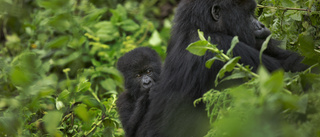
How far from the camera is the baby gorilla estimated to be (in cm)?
298

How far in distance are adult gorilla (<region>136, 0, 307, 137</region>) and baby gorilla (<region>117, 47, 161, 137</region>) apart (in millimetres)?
439

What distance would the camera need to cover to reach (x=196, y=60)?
2.23m

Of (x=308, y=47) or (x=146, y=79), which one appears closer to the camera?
(x=308, y=47)

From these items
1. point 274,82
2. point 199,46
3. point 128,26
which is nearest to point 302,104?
point 274,82

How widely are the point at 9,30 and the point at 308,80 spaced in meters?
4.40

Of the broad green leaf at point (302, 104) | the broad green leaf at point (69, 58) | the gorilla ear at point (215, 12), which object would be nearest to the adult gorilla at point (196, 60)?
the gorilla ear at point (215, 12)

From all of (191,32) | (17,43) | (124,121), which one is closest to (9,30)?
(17,43)

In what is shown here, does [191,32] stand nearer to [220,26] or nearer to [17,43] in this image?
[220,26]

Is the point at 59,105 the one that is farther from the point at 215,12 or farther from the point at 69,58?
the point at 69,58

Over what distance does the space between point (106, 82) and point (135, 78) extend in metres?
0.79

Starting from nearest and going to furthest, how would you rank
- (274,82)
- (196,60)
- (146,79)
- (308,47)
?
(274,82) < (308,47) < (196,60) < (146,79)

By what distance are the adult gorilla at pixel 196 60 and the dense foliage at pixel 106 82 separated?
0.58 feet

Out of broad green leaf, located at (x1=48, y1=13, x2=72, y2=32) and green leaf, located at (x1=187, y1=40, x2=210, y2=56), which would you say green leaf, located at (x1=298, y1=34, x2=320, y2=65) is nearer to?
green leaf, located at (x1=187, y1=40, x2=210, y2=56)

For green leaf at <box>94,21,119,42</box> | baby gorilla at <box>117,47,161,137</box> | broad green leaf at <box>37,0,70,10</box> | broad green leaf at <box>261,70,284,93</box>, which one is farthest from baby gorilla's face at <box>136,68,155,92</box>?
broad green leaf at <box>261,70,284,93</box>
